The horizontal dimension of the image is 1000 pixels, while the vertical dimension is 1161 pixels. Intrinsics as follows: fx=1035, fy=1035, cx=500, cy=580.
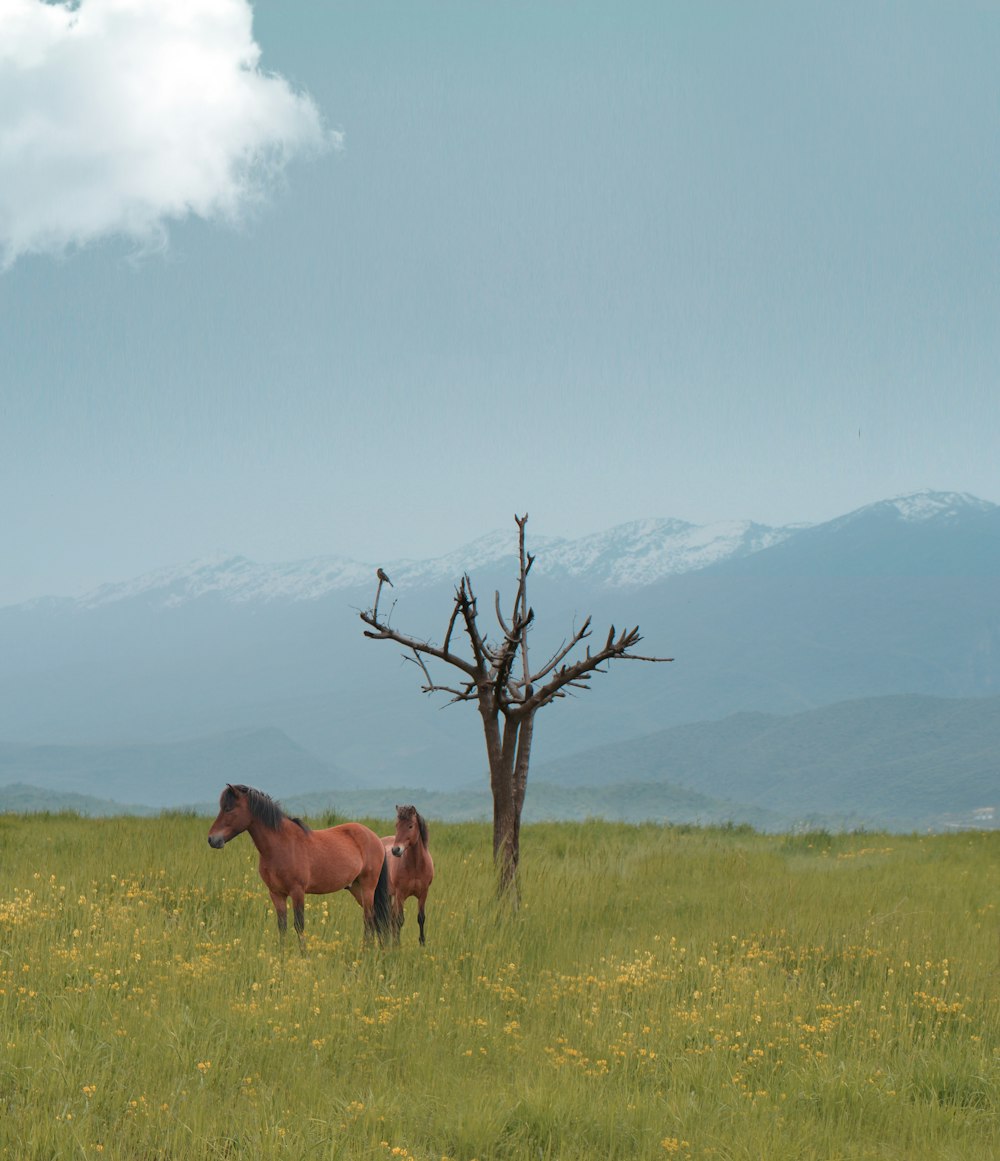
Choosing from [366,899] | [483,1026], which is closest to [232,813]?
[366,899]

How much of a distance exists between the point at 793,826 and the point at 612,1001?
56.3 feet

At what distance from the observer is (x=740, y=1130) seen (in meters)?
7.72

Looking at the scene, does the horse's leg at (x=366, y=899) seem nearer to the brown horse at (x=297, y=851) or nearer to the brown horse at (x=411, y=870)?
the brown horse at (x=297, y=851)

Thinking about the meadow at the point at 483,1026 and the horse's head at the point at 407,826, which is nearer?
the meadow at the point at 483,1026

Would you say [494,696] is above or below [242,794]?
above

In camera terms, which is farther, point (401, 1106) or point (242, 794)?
point (242, 794)


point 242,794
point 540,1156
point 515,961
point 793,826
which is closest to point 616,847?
point 793,826

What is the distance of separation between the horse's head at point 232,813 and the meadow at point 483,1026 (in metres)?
1.51

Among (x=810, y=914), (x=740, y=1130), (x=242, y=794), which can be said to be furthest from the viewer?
(x=810, y=914)

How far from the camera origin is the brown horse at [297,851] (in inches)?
392

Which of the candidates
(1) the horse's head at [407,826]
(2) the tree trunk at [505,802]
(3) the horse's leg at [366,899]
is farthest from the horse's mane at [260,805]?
(2) the tree trunk at [505,802]

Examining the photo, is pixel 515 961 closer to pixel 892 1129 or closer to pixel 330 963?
pixel 330 963

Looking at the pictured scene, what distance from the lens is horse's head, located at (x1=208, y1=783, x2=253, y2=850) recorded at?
973cm

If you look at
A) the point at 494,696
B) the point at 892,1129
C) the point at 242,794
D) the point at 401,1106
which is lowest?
the point at 892,1129
